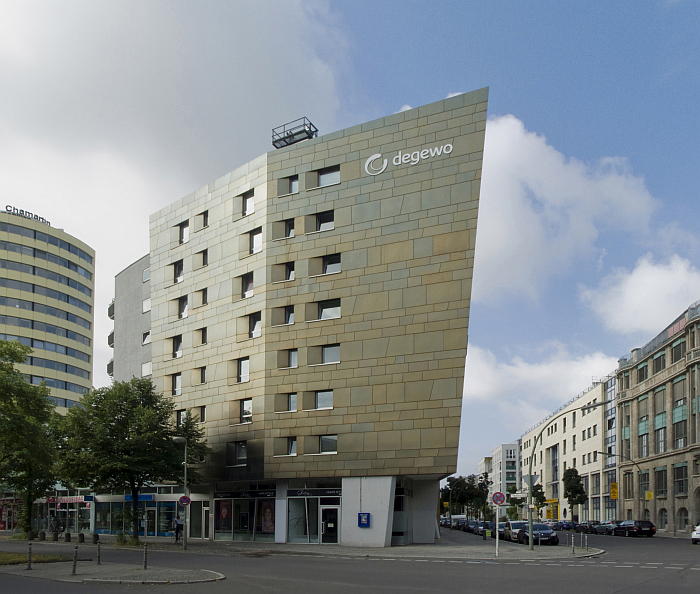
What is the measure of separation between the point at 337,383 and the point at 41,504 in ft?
126

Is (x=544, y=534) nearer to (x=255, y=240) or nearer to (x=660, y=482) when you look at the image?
(x=255, y=240)

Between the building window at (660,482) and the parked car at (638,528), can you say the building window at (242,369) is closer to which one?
the parked car at (638,528)

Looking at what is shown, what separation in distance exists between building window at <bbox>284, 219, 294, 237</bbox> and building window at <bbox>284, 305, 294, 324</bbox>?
4.53 m

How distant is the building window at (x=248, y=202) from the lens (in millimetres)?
48781

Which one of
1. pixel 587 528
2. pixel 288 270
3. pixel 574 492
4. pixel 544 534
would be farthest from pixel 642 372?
pixel 288 270

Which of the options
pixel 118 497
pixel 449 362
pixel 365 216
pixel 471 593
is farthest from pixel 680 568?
pixel 118 497

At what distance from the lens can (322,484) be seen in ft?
141

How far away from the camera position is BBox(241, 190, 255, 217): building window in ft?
160

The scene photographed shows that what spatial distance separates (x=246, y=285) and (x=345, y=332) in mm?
8991

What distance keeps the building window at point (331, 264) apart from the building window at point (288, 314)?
311 cm

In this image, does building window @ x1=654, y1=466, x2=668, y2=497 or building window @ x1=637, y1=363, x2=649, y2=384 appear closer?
building window @ x1=654, y1=466, x2=668, y2=497

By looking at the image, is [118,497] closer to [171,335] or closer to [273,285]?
[171,335]

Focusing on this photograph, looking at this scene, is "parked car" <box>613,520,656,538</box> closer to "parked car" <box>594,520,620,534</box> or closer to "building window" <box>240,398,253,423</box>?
"parked car" <box>594,520,620,534</box>

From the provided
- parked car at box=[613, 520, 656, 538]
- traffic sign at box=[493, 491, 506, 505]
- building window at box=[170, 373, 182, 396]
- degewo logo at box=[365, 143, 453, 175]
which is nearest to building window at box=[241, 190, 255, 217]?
degewo logo at box=[365, 143, 453, 175]
